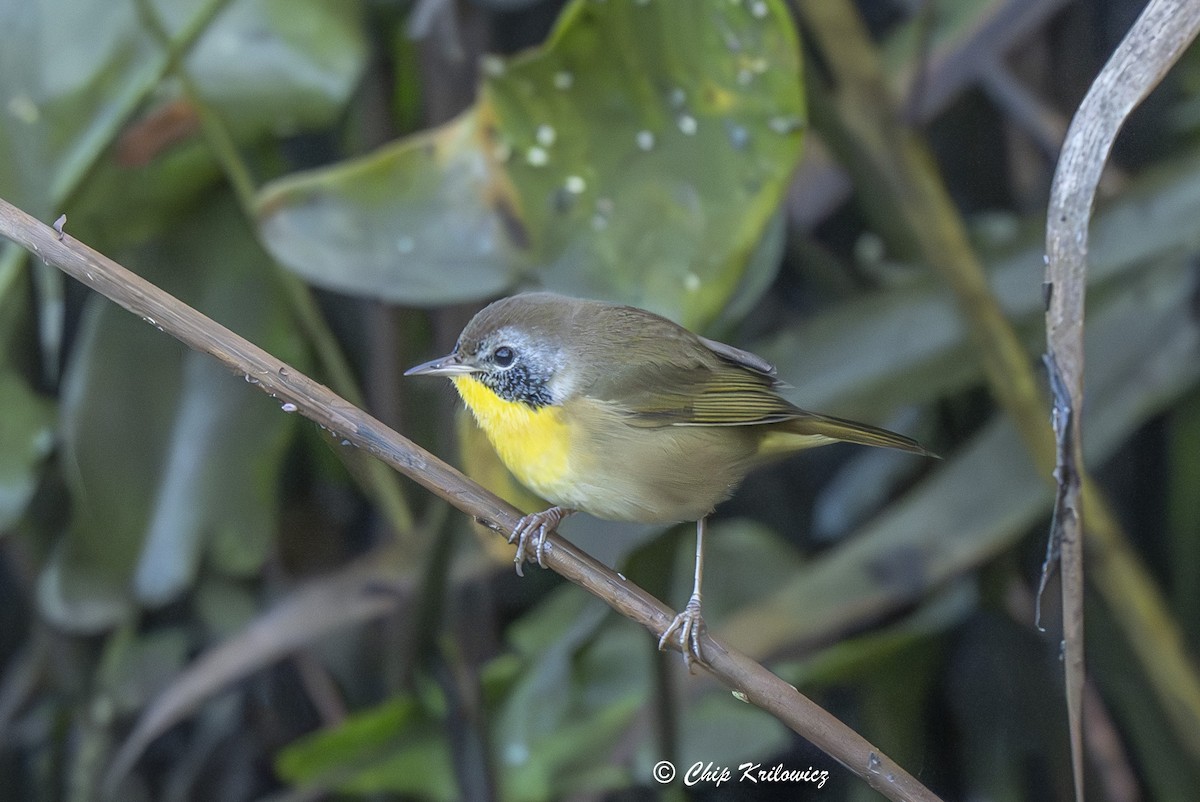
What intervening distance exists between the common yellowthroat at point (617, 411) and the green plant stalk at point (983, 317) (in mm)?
306

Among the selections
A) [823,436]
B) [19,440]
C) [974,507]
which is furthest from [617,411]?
[19,440]

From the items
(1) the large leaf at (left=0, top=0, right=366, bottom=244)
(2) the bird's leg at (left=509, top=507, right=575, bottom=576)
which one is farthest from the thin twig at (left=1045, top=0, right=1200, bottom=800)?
(1) the large leaf at (left=0, top=0, right=366, bottom=244)

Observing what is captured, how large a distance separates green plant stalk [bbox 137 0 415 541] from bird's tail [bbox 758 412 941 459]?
1.58 ft

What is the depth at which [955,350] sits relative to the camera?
1.33 m

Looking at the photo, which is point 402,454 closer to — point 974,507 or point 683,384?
point 683,384

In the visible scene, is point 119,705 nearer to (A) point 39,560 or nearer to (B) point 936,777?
(A) point 39,560

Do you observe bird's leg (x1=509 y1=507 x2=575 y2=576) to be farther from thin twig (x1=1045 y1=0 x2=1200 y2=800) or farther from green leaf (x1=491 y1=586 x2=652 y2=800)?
thin twig (x1=1045 y1=0 x2=1200 y2=800)

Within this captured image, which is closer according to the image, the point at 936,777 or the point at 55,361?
the point at 936,777

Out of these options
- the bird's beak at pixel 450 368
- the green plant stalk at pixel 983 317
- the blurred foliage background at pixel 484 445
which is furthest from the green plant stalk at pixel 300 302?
the green plant stalk at pixel 983 317

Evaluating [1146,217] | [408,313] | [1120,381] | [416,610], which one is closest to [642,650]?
[416,610]

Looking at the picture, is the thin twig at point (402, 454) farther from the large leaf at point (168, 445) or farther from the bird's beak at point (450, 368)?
the large leaf at point (168, 445)

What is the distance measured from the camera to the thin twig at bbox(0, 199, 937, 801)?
2.38ft

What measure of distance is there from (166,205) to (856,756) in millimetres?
1113

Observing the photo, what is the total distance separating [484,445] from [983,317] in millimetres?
561
